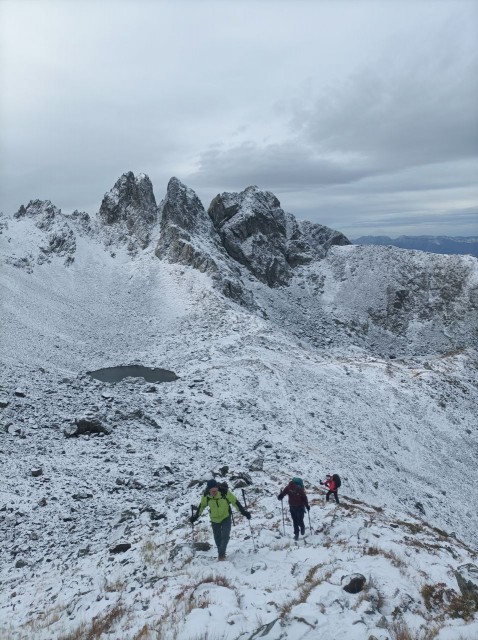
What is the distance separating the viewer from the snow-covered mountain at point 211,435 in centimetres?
949

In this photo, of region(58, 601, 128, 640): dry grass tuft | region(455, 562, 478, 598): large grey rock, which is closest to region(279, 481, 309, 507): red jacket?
region(455, 562, 478, 598): large grey rock

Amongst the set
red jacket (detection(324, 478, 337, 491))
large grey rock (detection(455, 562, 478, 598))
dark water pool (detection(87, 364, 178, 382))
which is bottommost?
dark water pool (detection(87, 364, 178, 382))

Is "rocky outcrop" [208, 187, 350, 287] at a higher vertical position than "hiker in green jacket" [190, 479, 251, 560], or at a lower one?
higher

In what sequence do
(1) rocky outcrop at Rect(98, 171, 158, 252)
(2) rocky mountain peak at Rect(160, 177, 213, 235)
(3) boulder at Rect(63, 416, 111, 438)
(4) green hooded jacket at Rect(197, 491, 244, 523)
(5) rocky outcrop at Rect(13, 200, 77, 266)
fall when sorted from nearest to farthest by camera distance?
(4) green hooded jacket at Rect(197, 491, 244, 523) → (3) boulder at Rect(63, 416, 111, 438) → (5) rocky outcrop at Rect(13, 200, 77, 266) → (2) rocky mountain peak at Rect(160, 177, 213, 235) → (1) rocky outcrop at Rect(98, 171, 158, 252)

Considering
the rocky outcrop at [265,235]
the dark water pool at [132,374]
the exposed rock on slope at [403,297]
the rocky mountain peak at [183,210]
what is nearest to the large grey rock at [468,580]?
the dark water pool at [132,374]

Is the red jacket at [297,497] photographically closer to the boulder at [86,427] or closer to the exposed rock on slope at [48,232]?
the boulder at [86,427]

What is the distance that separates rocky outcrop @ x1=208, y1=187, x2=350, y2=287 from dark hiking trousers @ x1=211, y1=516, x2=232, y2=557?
62220 millimetres

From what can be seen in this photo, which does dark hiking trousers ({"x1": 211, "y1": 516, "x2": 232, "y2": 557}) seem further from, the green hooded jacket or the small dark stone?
the small dark stone

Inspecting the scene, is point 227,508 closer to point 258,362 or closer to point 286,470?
point 286,470

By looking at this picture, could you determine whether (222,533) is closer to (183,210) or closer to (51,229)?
(51,229)

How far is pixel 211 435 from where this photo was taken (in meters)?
24.8

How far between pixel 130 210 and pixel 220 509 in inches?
2603

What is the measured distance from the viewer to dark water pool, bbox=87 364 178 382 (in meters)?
34.7

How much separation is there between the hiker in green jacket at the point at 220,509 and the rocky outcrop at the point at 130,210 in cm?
5985
